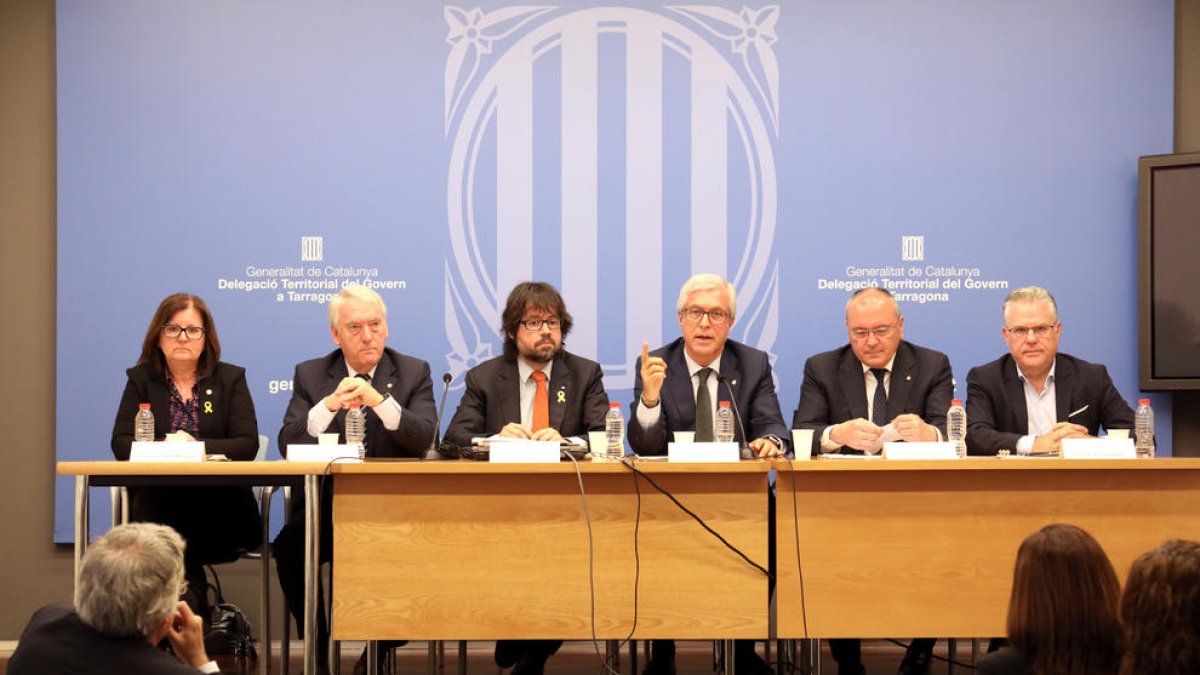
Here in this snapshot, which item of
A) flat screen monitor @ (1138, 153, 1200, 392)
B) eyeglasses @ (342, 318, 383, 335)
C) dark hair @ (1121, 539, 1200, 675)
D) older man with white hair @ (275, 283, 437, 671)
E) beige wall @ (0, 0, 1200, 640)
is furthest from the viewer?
beige wall @ (0, 0, 1200, 640)

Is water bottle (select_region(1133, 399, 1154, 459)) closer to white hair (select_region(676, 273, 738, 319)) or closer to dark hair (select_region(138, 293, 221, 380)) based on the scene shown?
white hair (select_region(676, 273, 738, 319))

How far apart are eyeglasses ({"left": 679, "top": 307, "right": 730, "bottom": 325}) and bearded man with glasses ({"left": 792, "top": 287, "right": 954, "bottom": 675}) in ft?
1.34

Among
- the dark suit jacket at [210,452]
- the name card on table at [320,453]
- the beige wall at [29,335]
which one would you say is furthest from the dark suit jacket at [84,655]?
the beige wall at [29,335]

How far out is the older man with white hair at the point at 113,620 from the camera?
2076mm

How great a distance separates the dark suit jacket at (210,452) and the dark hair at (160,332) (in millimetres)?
32

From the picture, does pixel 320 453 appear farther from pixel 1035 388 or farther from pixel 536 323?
pixel 1035 388

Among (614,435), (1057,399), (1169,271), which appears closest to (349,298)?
(614,435)

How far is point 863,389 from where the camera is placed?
430 centimetres

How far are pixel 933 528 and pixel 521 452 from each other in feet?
4.03

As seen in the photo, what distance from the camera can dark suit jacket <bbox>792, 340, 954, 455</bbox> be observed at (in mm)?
4254

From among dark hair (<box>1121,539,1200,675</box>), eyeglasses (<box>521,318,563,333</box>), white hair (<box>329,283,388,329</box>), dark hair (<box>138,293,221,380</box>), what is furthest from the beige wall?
dark hair (<box>1121,539,1200,675</box>)

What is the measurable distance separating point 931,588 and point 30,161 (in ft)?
14.1

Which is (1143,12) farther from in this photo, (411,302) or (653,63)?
(411,302)

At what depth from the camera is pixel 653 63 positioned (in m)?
5.21
